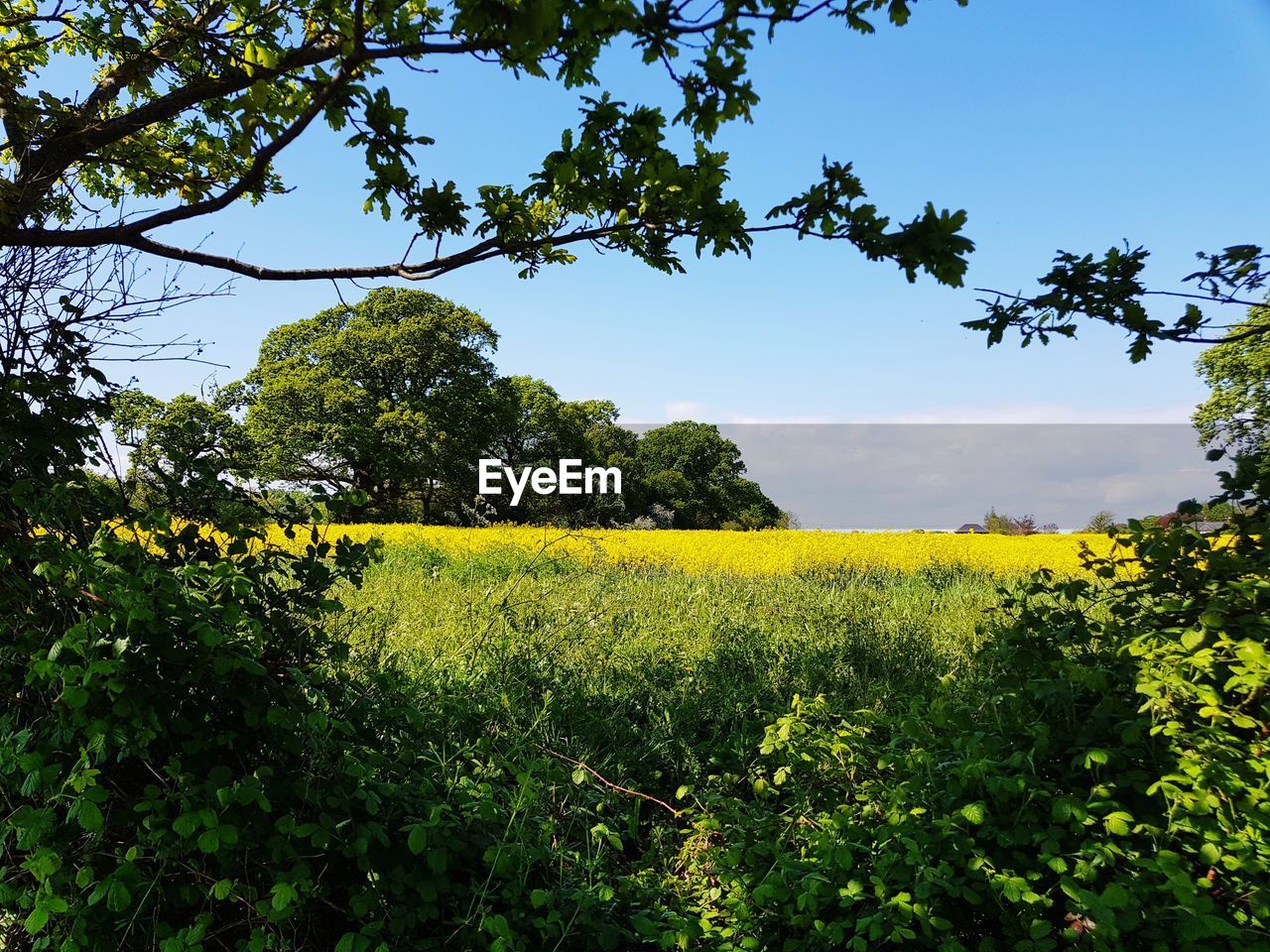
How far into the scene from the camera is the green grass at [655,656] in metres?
4.08

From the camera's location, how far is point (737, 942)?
2539 millimetres

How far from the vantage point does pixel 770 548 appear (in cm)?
1303

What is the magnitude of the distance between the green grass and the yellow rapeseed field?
2993 mm

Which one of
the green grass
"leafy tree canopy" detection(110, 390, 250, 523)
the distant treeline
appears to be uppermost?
the distant treeline

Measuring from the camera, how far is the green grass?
13.4 feet

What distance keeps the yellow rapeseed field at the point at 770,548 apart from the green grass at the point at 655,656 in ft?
9.82

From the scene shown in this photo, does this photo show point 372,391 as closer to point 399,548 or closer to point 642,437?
point 399,548

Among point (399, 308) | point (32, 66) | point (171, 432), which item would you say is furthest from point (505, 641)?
point (399, 308)

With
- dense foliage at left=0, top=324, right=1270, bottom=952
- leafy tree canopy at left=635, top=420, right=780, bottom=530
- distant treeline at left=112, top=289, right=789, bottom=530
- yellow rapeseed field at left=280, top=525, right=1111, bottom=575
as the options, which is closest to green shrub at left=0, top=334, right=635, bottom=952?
dense foliage at left=0, top=324, right=1270, bottom=952

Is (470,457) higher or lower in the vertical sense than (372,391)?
lower

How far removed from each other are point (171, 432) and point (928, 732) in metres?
3.38

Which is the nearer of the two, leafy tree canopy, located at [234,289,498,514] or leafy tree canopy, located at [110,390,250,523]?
leafy tree canopy, located at [110,390,250,523]

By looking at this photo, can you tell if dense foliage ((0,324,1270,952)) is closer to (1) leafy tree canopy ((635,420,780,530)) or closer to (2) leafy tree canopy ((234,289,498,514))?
(2) leafy tree canopy ((234,289,498,514))

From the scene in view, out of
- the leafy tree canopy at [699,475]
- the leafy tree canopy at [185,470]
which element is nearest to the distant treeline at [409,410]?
the leafy tree canopy at [699,475]
